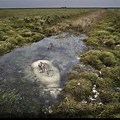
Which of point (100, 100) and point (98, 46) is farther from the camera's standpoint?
point (98, 46)

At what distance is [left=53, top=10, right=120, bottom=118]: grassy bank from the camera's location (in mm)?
15984

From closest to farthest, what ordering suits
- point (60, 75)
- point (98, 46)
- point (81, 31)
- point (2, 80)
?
point (2, 80) < point (60, 75) < point (98, 46) < point (81, 31)

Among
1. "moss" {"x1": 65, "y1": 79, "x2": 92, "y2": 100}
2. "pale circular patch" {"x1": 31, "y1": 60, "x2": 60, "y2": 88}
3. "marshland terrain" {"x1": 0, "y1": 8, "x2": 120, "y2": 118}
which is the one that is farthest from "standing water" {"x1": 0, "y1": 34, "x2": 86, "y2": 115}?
"moss" {"x1": 65, "y1": 79, "x2": 92, "y2": 100}

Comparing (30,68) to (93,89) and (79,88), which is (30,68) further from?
(93,89)

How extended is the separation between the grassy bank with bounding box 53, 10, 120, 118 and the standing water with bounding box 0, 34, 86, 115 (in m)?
0.97

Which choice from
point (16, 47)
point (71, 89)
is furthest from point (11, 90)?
point (16, 47)

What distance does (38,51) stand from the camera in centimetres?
3019

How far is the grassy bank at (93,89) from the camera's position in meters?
16.0

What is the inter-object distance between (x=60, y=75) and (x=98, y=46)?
13.9 metres

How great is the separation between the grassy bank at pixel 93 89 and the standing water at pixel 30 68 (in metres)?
0.97

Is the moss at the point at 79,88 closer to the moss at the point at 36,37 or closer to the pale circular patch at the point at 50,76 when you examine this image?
the pale circular patch at the point at 50,76

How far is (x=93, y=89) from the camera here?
63.5 ft

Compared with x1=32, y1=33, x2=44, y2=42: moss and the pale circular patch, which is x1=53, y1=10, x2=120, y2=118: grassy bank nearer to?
the pale circular patch

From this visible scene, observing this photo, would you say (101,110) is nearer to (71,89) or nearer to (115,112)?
(115,112)
